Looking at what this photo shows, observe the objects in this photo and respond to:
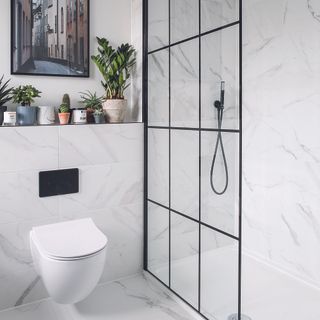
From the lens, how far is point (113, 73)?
2.46 metres

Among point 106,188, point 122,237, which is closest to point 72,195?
point 106,188

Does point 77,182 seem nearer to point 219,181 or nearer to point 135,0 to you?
point 219,181

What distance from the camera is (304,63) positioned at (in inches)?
96.1

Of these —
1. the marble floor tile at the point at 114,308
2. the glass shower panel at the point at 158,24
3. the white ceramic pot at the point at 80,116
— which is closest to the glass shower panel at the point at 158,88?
the glass shower panel at the point at 158,24

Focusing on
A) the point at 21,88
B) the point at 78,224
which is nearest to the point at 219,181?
the point at 78,224

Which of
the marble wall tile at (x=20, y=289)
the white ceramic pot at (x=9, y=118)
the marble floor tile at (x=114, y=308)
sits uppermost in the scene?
the white ceramic pot at (x=9, y=118)

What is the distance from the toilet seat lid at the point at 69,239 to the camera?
180 cm

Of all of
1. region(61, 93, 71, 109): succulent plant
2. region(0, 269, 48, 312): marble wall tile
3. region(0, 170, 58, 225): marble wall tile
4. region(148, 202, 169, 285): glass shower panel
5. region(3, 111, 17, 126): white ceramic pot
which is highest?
region(61, 93, 71, 109): succulent plant

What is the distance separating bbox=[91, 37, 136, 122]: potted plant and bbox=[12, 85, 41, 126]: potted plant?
46cm

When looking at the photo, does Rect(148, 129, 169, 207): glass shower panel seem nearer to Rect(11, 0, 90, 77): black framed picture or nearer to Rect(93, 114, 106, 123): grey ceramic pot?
Rect(93, 114, 106, 123): grey ceramic pot

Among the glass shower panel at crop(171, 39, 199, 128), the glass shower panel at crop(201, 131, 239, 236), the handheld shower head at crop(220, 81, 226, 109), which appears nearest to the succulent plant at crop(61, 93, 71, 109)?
the glass shower panel at crop(171, 39, 199, 128)

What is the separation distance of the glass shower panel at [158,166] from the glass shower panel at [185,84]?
185 mm

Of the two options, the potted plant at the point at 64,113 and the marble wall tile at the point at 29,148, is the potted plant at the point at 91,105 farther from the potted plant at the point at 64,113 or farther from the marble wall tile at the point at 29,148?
the marble wall tile at the point at 29,148

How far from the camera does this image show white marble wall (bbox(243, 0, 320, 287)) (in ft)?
7.95
